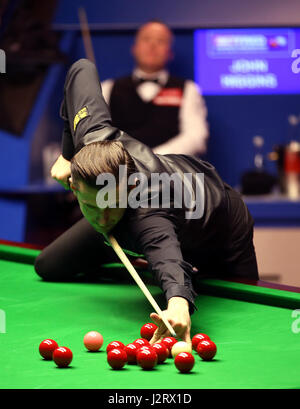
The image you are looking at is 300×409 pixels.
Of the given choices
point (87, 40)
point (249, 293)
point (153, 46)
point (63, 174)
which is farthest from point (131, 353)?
point (87, 40)

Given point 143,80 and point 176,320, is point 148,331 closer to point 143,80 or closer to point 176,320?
point 176,320

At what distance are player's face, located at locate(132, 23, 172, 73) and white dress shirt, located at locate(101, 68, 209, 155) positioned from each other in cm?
11

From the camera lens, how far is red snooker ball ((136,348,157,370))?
161 centimetres

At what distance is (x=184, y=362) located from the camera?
1582 mm

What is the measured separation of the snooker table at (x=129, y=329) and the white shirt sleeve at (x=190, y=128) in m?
2.56

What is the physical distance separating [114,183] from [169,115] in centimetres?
366

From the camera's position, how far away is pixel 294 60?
6074mm

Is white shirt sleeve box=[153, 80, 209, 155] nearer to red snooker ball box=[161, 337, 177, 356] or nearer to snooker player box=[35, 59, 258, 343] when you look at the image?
snooker player box=[35, 59, 258, 343]

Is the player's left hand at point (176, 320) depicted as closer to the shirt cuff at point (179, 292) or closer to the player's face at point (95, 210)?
Result: the shirt cuff at point (179, 292)

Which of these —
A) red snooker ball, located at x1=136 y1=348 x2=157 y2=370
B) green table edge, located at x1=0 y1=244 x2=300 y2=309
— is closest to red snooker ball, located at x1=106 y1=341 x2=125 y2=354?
red snooker ball, located at x1=136 y1=348 x2=157 y2=370

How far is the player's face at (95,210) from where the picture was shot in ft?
6.68

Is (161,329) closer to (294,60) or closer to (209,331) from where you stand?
(209,331)

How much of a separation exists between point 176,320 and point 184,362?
0.25m
